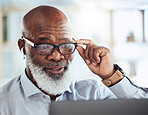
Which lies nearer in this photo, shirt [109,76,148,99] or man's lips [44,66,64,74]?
shirt [109,76,148,99]

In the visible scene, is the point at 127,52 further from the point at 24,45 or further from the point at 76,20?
the point at 24,45

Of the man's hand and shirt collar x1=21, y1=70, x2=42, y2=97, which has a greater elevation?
the man's hand

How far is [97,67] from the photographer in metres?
1.36

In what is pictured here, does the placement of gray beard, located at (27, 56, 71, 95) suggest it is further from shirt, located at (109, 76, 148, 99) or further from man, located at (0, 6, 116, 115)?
shirt, located at (109, 76, 148, 99)

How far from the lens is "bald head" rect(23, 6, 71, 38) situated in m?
1.38

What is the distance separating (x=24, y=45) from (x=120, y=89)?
2.08ft

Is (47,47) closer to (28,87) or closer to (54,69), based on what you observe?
(54,69)

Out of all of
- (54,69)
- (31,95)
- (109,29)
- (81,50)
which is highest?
(109,29)

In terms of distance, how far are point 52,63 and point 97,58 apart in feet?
0.89

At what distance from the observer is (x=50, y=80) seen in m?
1.40

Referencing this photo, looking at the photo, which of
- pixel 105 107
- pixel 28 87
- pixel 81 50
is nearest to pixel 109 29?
pixel 81 50

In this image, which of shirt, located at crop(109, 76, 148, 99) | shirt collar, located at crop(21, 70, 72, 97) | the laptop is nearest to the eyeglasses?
shirt collar, located at crop(21, 70, 72, 97)

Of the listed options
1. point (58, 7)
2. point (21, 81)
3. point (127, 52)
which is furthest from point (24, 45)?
point (127, 52)

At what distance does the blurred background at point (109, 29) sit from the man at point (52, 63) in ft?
1.21
